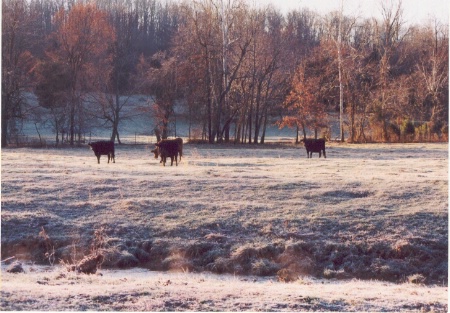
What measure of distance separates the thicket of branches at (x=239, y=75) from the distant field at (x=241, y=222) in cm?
2456

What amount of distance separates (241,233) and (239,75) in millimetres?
33861

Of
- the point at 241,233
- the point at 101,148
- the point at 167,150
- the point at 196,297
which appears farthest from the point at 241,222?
the point at 101,148

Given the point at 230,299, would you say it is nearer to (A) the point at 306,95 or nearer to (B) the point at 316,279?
(B) the point at 316,279

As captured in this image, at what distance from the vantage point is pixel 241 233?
1414cm

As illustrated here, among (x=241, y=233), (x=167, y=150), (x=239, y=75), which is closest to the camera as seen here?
(x=241, y=233)

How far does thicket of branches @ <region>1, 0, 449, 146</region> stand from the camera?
42.4m

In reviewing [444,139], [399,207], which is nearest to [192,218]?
[399,207]

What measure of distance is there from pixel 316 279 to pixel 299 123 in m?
35.4

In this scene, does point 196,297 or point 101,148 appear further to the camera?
point 101,148

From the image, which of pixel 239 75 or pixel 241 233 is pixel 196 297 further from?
pixel 239 75

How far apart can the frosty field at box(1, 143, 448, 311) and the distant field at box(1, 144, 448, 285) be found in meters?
0.03

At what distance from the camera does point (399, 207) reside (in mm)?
15562

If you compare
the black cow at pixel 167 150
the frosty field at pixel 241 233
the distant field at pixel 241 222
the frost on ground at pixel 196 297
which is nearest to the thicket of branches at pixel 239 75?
the black cow at pixel 167 150

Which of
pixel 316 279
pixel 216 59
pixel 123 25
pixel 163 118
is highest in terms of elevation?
pixel 123 25
